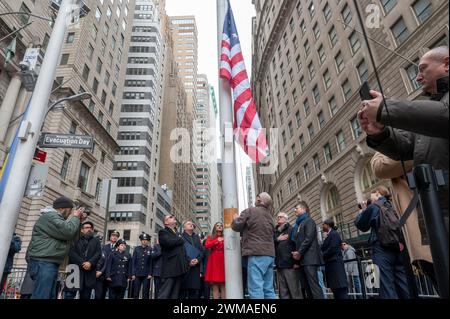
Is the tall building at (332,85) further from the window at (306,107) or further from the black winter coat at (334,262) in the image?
the black winter coat at (334,262)

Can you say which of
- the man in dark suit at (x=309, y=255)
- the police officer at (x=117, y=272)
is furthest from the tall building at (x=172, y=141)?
the man in dark suit at (x=309, y=255)

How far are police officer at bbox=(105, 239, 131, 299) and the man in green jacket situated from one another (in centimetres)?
399

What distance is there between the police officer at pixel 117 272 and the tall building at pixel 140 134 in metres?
41.3

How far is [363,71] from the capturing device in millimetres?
22359

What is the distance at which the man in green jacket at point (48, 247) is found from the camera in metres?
4.73

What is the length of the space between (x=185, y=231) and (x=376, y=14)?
22387 mm

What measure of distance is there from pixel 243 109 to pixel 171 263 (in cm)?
342

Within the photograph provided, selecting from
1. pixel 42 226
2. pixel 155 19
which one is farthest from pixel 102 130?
pixel 155 19

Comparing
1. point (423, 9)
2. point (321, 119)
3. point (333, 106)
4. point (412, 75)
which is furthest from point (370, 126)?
point (321, 119)

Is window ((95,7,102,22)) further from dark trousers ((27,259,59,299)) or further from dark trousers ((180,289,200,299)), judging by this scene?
dark trousers ((27,259,59,299))

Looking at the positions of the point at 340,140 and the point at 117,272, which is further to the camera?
the point at 340,140

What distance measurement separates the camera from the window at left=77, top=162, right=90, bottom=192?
28.2 m

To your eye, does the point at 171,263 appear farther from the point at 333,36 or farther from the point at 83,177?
the point at 333,36
